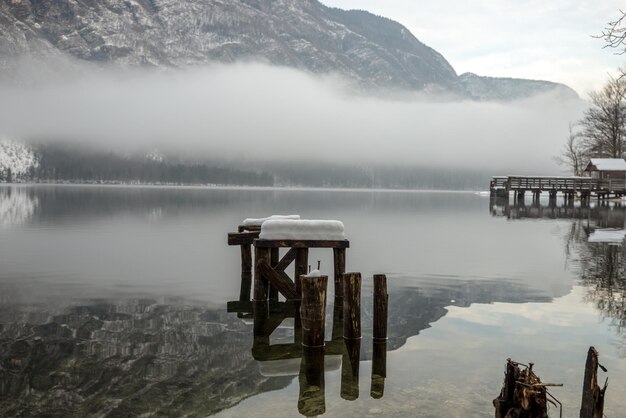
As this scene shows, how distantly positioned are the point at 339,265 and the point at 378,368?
20.0ft

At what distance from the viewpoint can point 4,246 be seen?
34.2 m

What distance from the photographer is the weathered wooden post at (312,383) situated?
9398 millimetres

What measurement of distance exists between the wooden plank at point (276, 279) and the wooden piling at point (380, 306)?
443 cm

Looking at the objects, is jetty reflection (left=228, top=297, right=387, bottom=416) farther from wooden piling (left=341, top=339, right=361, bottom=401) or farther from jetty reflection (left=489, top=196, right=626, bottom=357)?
jetty reflection (left=489, top=196, right=626, bottom=357)

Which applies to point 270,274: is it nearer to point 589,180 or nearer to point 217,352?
point 217,352

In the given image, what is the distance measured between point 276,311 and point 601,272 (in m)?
14.8

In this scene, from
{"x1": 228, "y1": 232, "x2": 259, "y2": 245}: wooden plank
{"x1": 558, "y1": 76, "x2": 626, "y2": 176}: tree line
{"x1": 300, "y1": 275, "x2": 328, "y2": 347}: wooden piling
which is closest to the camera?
{"x1": 300, "y1": 275, "x2": 328, "y2": 347}: wooden piling

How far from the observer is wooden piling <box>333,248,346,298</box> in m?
16.9

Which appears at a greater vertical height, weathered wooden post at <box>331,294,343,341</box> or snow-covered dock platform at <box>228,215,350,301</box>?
snow-covered dock platform at <box>228,215,350,301</box>

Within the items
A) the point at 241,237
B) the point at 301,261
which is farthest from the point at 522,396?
the point at 241,237

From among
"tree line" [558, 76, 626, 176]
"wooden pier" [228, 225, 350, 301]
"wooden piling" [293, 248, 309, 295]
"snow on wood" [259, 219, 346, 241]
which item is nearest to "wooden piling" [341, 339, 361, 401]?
"wooden pier" [228, 225, 350, 301]

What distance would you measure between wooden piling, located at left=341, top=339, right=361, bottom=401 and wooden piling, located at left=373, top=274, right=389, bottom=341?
53 cm

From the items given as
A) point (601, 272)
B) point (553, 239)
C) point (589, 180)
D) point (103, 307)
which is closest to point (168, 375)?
point (103, 307)

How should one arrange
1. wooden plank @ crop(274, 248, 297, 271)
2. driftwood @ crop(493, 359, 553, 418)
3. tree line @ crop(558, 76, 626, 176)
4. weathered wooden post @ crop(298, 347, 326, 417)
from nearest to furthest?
driftwood @ crop(493, 359, 553, 418) < weathered wooden post @ crop(298, 347, 326, 417) < wooden plank @ crop(274, 248, 297, 271) < tree line @ crop(558, 76, 626, 176)
